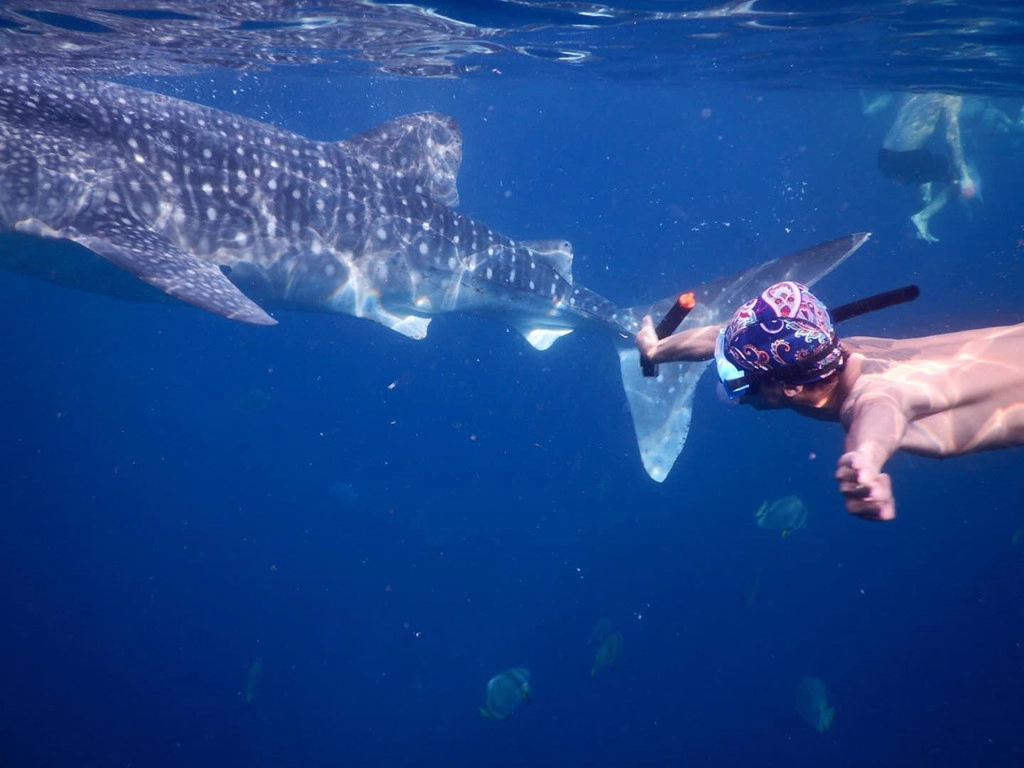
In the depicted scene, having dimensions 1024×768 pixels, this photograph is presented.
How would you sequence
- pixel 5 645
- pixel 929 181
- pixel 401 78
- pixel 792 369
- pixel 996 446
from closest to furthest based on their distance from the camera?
pixel 792 369 → pixel 996 446 → pixel 5 645 → pixel 929 181 → pixel 401 78

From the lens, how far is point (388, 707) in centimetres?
1534

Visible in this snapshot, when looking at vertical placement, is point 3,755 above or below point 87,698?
above

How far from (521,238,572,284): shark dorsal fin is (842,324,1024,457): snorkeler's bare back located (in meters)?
6.29

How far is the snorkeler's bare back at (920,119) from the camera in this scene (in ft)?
72.4

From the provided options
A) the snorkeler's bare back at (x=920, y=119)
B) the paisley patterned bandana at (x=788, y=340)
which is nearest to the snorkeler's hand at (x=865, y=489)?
the paisley patterned bandana at (x=788, y=340)

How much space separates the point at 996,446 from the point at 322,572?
19.8 m

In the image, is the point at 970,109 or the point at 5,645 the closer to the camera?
the point at 5,645

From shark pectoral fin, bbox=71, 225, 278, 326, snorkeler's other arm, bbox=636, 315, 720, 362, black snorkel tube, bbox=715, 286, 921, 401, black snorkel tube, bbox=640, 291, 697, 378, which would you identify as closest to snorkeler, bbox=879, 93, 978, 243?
snorkeler's other arm, bbox=636, 315, 720, 362

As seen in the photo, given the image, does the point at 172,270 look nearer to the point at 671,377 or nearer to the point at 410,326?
the point at 410,326

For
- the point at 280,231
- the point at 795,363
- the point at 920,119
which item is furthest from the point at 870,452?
the point at 920,119

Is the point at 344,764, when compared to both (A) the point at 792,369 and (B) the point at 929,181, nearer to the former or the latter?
(A) the point at 792,369

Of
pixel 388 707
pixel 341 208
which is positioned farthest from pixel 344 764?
pixel 341 208

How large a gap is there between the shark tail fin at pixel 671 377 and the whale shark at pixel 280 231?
3 cm

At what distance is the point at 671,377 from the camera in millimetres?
9703
